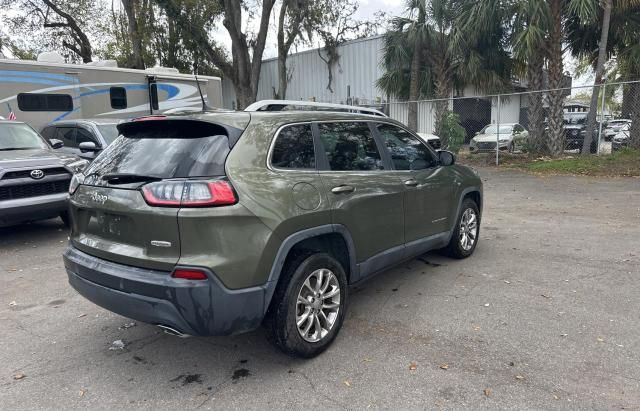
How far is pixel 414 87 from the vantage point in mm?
17438

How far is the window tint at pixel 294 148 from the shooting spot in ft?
10.7

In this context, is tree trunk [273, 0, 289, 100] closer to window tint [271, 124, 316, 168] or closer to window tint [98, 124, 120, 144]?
window tint [98, 124, 120, 144]


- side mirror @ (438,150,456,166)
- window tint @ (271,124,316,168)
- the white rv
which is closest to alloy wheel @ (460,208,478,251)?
side mirror @ (438,150,456,166)

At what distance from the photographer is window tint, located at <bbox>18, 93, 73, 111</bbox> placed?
436 inches

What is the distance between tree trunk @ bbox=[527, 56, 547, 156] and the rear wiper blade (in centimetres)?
1400

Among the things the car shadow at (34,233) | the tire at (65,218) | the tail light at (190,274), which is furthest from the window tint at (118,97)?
the tail light at (190,274)

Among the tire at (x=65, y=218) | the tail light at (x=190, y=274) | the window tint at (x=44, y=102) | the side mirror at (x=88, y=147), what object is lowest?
the tire at (x=65, y=218)

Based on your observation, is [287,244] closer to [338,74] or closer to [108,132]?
[108,132]

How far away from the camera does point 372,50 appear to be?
800 inches

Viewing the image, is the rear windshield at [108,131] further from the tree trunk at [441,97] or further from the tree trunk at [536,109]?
the tree trunk at [536,109]

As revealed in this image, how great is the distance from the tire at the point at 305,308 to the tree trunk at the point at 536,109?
43.5 feet

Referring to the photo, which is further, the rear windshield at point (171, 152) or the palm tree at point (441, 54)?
the palm tree at point (441, 54)

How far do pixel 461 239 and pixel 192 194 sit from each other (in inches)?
143

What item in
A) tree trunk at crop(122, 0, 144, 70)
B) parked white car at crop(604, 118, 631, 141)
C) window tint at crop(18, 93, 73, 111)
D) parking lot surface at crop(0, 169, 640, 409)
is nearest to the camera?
parking lot surface at crop(0, 169, 640, 409)
